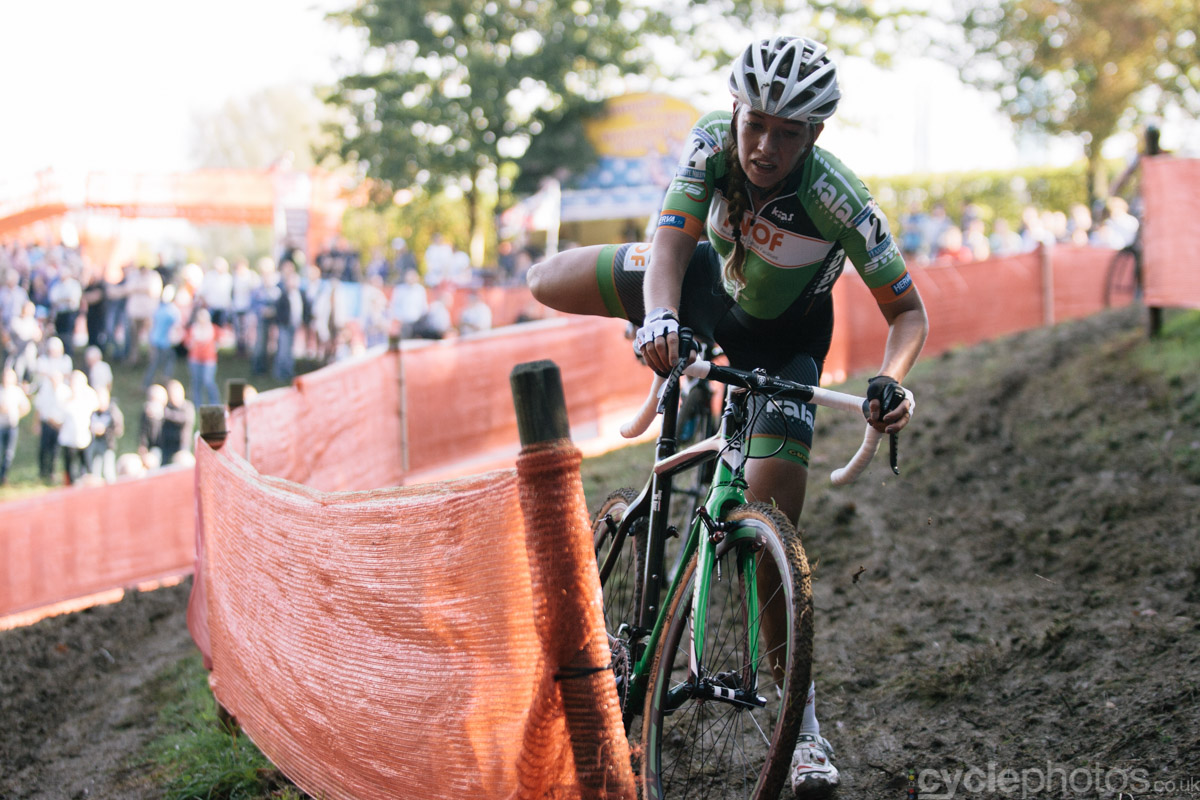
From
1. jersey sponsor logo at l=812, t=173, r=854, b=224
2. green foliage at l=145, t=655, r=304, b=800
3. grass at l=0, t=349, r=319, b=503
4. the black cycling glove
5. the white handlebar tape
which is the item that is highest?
jersey sponsor logo at l=812, t=173, r=854, b=224

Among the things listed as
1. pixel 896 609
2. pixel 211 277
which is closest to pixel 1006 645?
pixel 896 609

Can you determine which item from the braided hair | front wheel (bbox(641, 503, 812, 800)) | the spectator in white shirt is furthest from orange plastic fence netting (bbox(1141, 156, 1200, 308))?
the spectator in white shirt

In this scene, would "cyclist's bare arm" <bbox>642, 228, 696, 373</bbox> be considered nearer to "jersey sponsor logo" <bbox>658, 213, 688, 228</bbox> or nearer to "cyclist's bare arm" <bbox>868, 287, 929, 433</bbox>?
"jersey sponsor logo" <bbox>658, 213, 688, 228</bbox>

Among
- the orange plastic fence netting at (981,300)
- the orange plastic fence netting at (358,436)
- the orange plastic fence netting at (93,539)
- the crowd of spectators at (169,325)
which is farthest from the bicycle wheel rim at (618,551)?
the orange plastic fence netting at (981,300)

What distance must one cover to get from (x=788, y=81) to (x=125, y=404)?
55.8 ft

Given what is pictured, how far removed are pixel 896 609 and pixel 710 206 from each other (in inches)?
108

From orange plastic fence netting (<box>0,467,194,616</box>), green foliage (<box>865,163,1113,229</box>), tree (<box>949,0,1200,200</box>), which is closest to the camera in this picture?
orange plastic fence netting (<box>0,467,194,616</box>)

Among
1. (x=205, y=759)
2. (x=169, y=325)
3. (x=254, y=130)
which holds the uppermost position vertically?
(x=254, y=130)

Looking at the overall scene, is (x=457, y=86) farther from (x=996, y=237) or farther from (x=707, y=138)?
(x=707, y=138)

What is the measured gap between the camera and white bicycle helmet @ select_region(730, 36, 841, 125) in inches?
130

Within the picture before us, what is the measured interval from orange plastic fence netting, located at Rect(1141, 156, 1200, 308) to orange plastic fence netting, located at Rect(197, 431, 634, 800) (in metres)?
7.70

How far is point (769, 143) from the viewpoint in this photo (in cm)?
337

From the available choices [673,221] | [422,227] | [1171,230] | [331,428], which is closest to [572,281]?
[673,221]

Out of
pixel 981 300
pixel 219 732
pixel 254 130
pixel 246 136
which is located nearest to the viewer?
pixel 219 732
